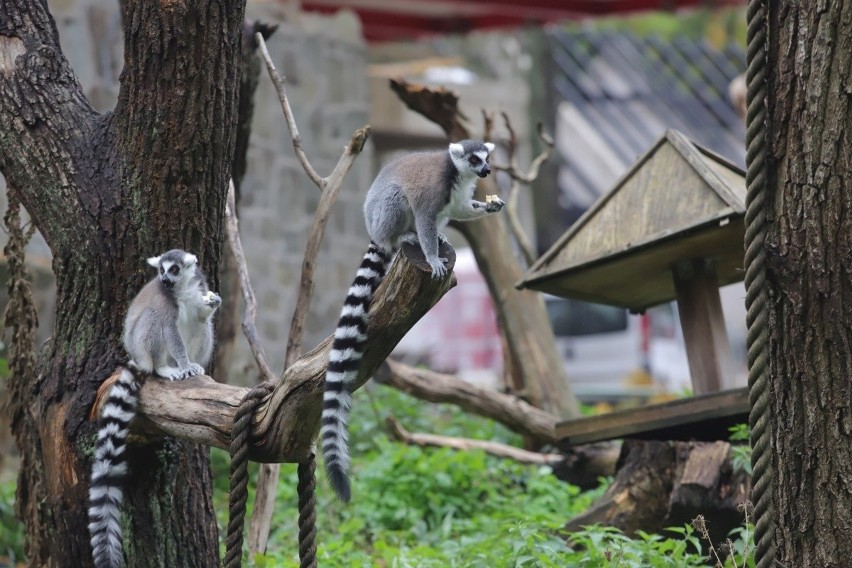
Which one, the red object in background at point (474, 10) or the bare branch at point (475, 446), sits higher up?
the red object in background at point (474, 10)

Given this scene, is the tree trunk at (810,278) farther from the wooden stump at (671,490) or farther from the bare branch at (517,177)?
the bare branch at (517,177)

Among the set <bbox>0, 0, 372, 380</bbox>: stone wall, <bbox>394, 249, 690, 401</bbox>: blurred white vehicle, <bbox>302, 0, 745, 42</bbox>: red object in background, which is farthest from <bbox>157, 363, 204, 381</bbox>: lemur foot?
<bbox>394, 249, 690, 401</bbox>: blurred white vehicle

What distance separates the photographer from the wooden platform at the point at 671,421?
453 cm

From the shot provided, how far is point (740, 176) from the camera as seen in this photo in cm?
487

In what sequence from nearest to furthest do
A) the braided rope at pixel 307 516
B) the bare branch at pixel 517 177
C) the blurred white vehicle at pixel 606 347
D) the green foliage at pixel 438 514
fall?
the braided rope at pixel 307 516, the green foliage at pixel 438 514, the bare branch at pixel 517 177, the blurred white vehicle at pixel 606 347

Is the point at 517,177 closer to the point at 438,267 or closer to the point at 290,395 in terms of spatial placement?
the point at 438,267

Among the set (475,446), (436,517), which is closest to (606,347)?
(475,446)

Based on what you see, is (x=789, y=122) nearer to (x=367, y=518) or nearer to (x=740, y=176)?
(x=740, y=176)

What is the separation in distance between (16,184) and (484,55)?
15167 millimetres

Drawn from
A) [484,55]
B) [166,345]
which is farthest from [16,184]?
[484,55]

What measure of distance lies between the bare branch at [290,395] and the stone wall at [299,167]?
544 cm

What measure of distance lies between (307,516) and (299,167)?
7.26 m

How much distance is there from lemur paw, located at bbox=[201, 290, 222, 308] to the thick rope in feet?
7.42

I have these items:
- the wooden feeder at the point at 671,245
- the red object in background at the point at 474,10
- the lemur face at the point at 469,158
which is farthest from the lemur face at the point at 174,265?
the red object in background at the point at 474,10
